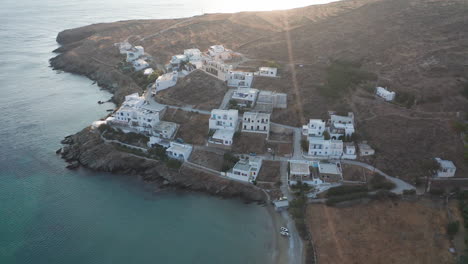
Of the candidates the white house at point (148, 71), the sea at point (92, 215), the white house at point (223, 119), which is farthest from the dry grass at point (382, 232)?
the white house at point (148, 71)

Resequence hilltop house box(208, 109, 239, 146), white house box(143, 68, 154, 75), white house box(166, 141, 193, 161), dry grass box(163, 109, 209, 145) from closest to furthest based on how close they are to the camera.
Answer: white house box(166, 141, 193, 161)
hilltop house box(208, 109, 239, 146)
dry grass box(163, 109, 209, 145)
white house box(143, 68, 154, 75)

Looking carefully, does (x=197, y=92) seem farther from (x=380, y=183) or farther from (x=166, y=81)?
(x=380, y=183)

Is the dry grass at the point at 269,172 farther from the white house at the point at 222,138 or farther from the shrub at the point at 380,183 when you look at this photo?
the shrub at the point at 380,183

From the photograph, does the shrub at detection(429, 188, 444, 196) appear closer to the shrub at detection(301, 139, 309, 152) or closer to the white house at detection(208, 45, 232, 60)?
the shrub at detection(301, 139, 309, 152)

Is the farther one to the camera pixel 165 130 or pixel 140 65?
pixel 140 65

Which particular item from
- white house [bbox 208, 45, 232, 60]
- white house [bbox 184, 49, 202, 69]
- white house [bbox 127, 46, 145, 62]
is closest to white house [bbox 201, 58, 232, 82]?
white house [bbox 184, 49, 202, 69]

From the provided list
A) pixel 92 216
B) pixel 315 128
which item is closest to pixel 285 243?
pixel 315 128
